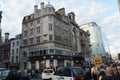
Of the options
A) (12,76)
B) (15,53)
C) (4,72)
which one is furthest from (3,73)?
(15,53)

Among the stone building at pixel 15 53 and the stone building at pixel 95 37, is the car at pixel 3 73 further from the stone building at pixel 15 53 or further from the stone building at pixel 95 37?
the stone building at pixel 95 37

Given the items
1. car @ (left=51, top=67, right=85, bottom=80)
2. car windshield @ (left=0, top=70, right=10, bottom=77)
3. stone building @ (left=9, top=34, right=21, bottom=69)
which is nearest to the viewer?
car windshield @ (left=0, top=70, right=10, bottom=77)

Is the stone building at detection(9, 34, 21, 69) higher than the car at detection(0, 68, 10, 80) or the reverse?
higher

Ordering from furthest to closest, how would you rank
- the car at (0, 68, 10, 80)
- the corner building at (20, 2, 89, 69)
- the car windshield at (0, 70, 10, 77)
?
the corner building at (20, 2, 89, 69)
the car windshield at (0, 70, 10, 77)
the car at (0, 68, 10, 80)

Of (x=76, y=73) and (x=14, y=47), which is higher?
(x=14, y=47)

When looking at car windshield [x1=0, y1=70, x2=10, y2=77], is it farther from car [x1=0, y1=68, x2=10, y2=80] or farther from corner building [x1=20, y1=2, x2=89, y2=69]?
corner building [x1=20, y1=2, x2=89, y2=69]

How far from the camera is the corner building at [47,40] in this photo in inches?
1689

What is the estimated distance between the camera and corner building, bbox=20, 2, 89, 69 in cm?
4291

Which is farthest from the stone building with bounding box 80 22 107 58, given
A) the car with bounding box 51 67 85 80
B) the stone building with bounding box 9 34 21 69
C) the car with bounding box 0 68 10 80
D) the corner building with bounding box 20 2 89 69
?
the car with bounding box 0 68 10 80

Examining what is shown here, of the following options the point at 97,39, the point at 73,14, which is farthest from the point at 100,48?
the point at 73,14

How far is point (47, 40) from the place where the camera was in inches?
1705

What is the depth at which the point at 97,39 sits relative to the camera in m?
106

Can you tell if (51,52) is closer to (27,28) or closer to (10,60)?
(27,28)

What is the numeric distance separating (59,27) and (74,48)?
9412 millimetres
